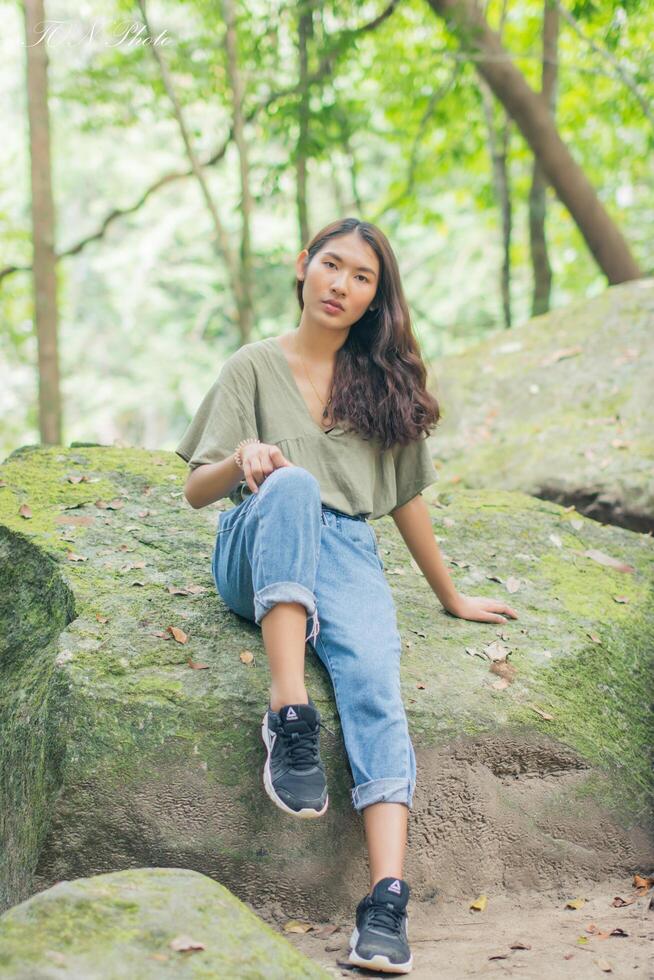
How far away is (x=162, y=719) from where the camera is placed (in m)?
2.49

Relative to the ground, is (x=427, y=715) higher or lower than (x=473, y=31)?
lower

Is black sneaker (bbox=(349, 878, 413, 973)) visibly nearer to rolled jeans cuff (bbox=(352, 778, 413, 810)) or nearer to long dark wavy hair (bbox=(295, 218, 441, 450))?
rolled jeans cuff (bbox=(352, 778, 413, 810))

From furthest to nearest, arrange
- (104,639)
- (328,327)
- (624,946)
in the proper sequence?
(328,327), (104,639), (624,946)

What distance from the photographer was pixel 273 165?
29.4ft

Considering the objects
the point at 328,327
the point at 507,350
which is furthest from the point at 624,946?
the point at 507,350

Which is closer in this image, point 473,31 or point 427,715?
point 427,715

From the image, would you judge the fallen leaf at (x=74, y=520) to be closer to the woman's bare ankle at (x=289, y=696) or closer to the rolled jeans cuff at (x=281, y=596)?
the rolled jeans cuff at (x=281, y=596)

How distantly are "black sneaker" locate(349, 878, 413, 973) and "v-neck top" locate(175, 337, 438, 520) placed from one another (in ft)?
3.58

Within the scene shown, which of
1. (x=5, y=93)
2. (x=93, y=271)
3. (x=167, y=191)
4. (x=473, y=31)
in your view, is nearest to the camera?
(x=473, y=31)

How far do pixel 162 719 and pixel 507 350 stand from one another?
449 cm

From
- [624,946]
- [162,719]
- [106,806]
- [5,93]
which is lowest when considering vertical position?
[624,946]

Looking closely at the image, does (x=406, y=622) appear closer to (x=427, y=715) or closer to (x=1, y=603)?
(x=427, y=715)

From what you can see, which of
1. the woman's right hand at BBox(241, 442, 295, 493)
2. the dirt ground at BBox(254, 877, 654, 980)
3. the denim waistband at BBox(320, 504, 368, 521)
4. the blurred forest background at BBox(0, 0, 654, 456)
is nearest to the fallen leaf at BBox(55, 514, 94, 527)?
the denim waistband at BBox(320, 504, 368, 521)

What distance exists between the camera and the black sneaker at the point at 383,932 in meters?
2.17
